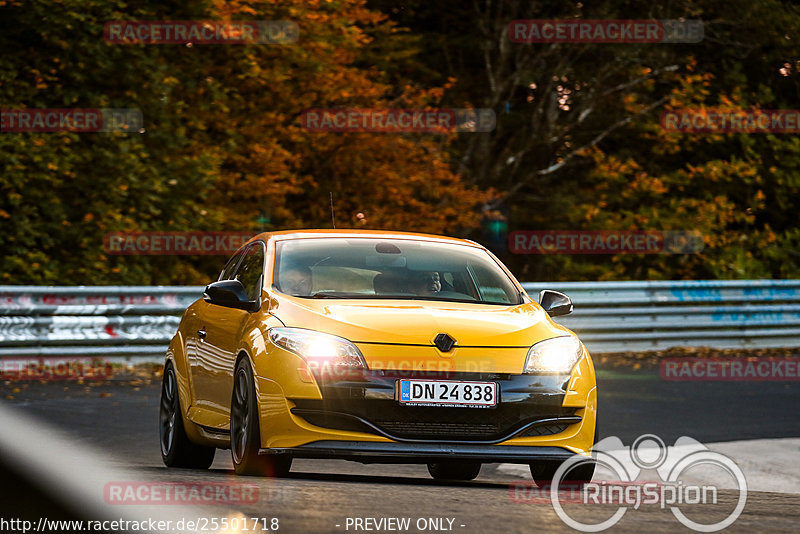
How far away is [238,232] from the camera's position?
2644cm

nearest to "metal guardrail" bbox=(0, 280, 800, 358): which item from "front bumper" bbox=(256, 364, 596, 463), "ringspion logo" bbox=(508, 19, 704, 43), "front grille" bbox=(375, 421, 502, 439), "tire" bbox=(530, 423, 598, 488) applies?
"tire" bbox=(530, 423, 598, 488)

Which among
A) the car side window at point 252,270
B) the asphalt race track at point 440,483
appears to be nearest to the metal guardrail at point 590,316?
the asphalt race track at point 440,483

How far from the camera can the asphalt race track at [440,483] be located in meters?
6.71

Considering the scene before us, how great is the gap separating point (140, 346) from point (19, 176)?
19.9ft

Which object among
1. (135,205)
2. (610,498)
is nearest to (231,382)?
(610,498)

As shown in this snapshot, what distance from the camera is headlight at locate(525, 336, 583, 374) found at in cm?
818

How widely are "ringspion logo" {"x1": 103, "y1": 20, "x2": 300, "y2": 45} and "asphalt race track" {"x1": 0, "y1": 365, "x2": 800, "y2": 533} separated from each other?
934 centimetres

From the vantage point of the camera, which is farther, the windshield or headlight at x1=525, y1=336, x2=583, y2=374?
the windshield

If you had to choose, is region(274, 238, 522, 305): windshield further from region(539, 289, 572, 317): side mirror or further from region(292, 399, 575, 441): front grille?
region(292, 399, 575, 441): front grille

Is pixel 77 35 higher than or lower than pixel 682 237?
higher

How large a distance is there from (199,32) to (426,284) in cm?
1753

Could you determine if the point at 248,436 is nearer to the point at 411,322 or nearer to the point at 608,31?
the point at 411,322

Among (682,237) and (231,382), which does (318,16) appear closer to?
(682,237)

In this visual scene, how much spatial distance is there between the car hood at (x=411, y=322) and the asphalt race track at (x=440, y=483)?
31.5 inches
